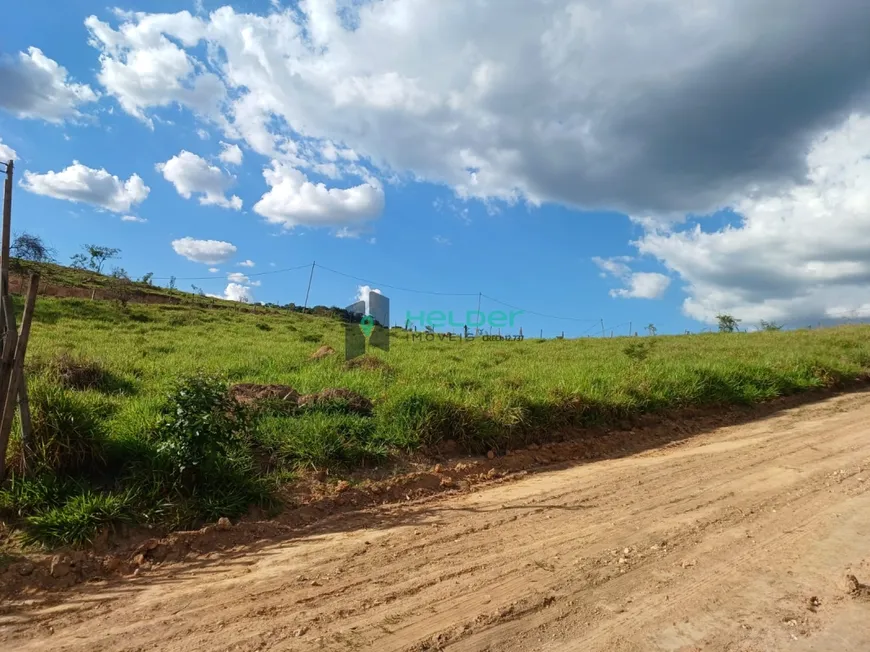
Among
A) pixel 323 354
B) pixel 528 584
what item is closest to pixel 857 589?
pixel 528 584

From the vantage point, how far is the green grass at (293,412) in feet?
15.1

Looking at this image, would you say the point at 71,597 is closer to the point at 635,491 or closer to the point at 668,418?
the point at 635,491

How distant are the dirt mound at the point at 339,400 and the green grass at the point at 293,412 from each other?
12 cm

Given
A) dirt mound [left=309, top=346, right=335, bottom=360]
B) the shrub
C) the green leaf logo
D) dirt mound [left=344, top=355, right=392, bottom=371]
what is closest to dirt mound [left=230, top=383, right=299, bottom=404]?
the shrub

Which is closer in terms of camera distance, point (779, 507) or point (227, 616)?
point (227, 616)

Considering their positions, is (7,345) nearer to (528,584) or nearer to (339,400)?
(339,400)

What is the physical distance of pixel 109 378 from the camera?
8758mm

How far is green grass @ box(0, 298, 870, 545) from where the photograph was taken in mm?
4617

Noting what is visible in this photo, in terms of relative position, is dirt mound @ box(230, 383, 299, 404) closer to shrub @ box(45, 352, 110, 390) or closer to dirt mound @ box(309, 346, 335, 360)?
shrub @ box(45, 352, 110, 390)

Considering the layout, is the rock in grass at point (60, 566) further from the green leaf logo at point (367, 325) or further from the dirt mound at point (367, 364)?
the green leaf logo at point (367, 325)

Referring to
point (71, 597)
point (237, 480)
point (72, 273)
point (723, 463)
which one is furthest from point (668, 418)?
point (72, 273)

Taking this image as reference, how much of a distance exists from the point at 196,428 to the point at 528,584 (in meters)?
3.14

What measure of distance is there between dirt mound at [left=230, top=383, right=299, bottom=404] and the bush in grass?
1.94 m

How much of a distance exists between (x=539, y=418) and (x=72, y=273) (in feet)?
153
